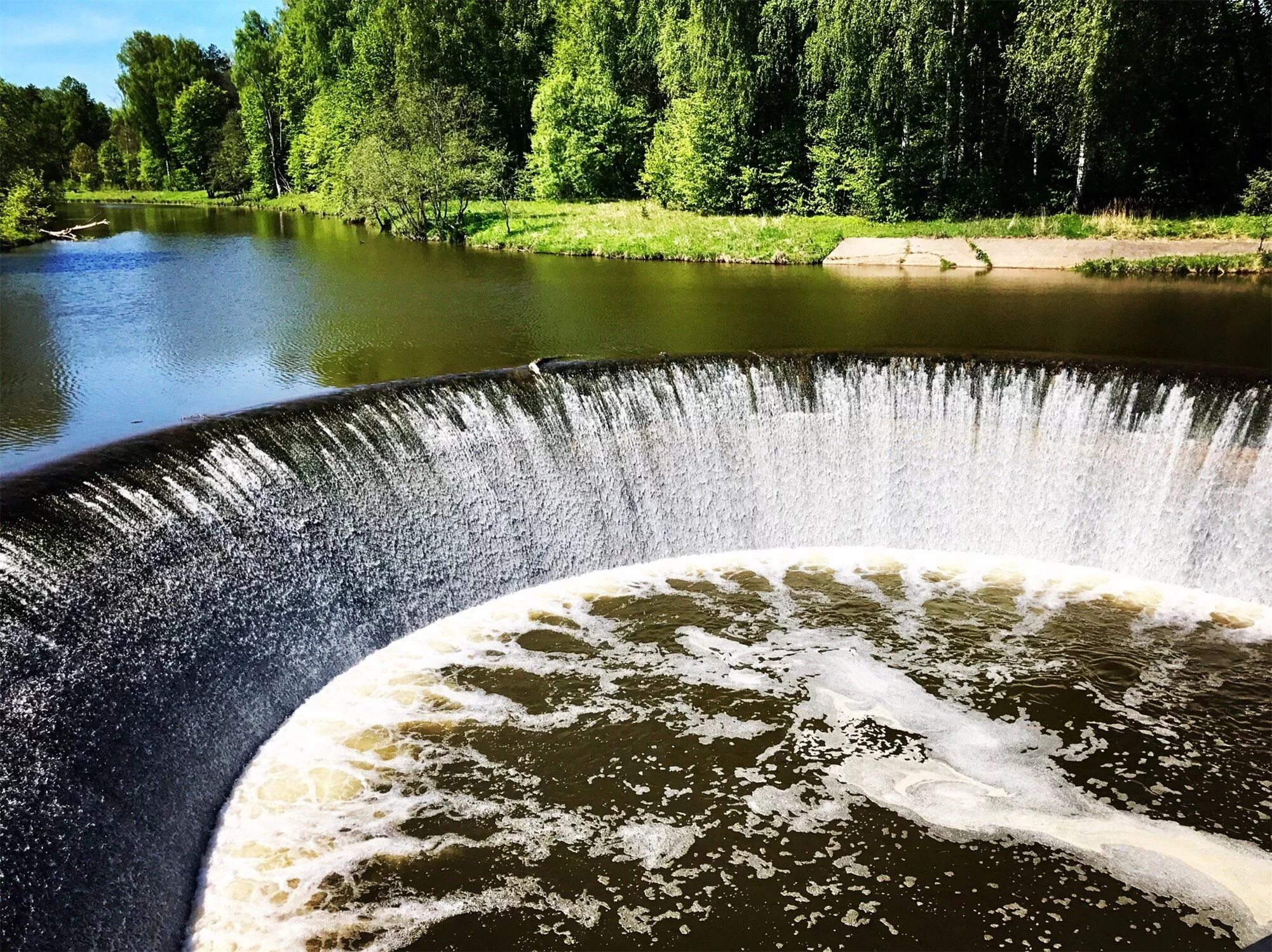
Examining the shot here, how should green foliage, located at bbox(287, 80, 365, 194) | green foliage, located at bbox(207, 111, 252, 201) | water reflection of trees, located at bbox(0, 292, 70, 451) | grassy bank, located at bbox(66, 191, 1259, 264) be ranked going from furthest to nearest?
green foliage, located at bbox(207, 111, 252, 201) < green foliage, located at bbox(287, 80, 365, 194) < grassy bank, located at bbox(66, 191, 1259, 264) < water reflection of trees, located at bbox(0, 292, 70, 451)

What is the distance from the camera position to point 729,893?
5.87 m

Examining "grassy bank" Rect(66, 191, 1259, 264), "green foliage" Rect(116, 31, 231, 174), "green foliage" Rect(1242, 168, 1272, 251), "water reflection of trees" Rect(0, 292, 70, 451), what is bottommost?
"water reflection of trees" Rect(0, 292, 70, 451)

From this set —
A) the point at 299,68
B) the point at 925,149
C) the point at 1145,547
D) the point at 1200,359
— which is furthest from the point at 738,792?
the point at 299,68

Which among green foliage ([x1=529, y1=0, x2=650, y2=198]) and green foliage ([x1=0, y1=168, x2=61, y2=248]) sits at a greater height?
green foliage ([x1=529, y1=0, x2=650, y2=198])

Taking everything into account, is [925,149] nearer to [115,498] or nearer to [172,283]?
[172,283]

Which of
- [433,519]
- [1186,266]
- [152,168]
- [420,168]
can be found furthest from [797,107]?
[152,168]

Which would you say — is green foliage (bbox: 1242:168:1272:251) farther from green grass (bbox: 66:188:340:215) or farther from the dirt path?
green grass (bbox: 66:188:340:215)

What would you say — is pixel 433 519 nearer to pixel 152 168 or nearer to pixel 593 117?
pixel 593 117

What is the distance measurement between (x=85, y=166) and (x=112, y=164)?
7.38 ft

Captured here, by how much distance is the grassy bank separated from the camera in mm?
22766

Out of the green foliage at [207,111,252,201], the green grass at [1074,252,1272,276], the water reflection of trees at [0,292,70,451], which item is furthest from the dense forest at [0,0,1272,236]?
the water reflection of trees at [0,292,70,451]

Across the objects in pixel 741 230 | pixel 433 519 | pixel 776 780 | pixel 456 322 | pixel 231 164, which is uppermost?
pixel 231 164

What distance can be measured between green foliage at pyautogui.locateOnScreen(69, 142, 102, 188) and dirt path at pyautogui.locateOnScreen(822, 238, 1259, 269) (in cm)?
6713

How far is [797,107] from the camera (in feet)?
97.0
